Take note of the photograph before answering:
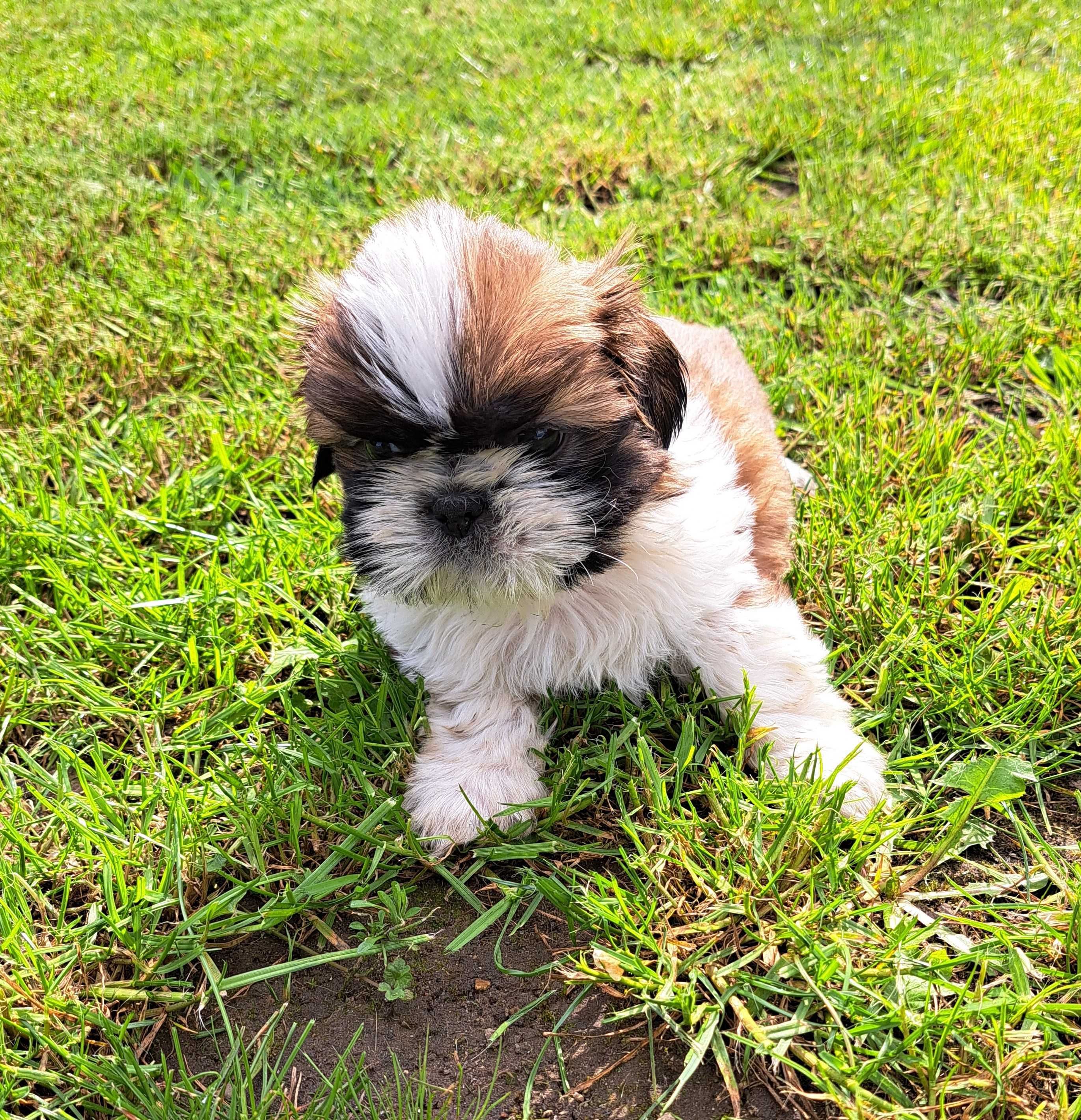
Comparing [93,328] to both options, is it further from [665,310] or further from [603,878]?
[603,878]

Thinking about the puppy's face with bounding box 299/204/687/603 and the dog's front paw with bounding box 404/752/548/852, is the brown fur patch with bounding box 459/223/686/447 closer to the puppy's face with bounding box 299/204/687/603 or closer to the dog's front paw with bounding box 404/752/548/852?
the puppy's face with bounding box 299/204/687/603

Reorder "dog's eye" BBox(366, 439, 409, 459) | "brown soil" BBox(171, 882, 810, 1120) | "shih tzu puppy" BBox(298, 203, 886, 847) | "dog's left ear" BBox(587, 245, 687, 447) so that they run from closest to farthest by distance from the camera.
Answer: "brown soil" BBox(171, 882, 810, 1120), "shih tzu puppy" BBox(298, 203, 886, 847), "dog's eye" BBox(366, 439, 409, 459), "dog's left ear" BBox(587, 245, 687, 447)

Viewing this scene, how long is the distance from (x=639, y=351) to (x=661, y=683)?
865mm

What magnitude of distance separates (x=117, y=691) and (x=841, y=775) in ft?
6.51

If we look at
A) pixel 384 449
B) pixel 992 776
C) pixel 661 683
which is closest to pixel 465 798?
pixel 661 683

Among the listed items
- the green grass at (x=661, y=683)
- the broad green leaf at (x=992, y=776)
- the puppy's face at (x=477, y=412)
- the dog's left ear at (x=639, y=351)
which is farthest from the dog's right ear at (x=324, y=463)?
the broad green leaf at (x=992, y=776)

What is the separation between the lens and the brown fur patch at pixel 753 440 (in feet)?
8.79

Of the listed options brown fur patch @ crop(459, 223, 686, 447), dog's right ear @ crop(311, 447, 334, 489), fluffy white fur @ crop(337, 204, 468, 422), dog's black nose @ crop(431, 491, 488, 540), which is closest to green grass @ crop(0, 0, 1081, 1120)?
dog's right ear @ crop(311, 447, 334, 489)

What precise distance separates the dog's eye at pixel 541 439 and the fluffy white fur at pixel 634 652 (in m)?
0.32

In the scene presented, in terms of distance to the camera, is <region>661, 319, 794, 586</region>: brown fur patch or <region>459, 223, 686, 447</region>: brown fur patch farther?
<region>661, 319, 794, 586</region>: brown fur patch

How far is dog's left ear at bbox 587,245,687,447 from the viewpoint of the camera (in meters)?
2.21

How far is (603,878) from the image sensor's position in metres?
2.11

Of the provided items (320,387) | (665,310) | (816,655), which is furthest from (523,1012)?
(665,310)

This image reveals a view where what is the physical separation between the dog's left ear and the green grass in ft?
2.46
